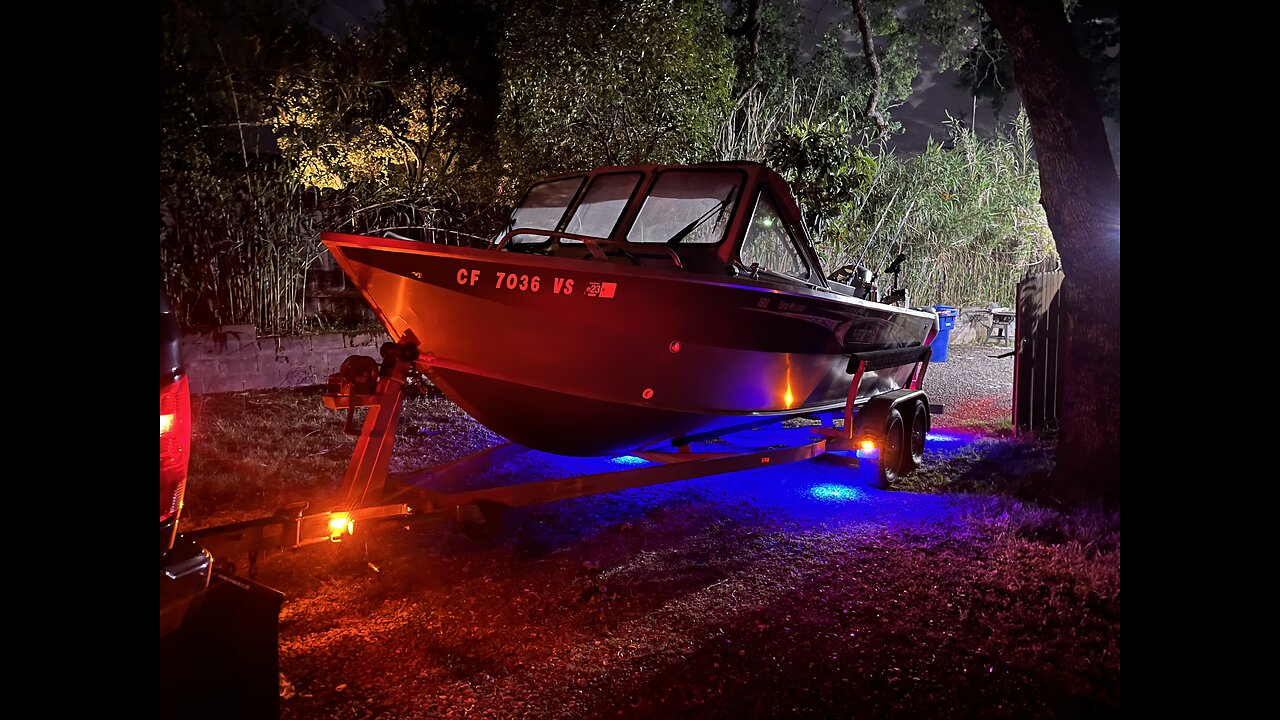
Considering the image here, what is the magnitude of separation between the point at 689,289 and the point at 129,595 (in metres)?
3.28

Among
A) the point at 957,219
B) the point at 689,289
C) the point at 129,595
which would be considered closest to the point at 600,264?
the point at 689,289

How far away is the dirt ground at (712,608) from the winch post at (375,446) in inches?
12.4

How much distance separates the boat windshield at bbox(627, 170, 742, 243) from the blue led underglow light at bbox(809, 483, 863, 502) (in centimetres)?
218

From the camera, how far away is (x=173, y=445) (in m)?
2.10

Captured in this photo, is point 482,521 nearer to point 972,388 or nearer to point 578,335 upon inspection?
point 578,335

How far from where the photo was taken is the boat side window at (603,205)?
229 inches

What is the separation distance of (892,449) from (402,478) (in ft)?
12.8

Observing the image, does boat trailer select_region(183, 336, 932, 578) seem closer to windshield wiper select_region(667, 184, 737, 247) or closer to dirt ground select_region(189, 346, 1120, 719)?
dirt ground select_region(189, 346, 1120, 719)

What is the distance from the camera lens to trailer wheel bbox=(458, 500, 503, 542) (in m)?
4.25

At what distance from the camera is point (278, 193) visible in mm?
11281

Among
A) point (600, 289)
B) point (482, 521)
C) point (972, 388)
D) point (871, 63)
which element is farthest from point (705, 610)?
point (871, 63)

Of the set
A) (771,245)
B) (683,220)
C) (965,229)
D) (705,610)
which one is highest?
(965,229)

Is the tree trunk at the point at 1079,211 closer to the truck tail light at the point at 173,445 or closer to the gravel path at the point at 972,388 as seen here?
the gravel path at the point at 972,388

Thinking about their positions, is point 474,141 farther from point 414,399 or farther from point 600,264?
point 600,264
